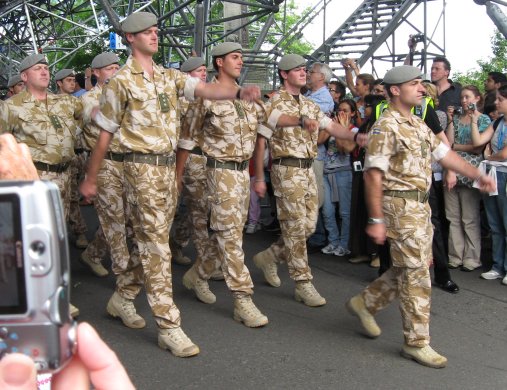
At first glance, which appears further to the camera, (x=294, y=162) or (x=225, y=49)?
(x=294, y=162)

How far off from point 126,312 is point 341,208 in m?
3.27

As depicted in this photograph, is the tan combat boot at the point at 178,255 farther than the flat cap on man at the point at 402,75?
Yes

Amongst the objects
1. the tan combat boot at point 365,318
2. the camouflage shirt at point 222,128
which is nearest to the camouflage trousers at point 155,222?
the camouflage shirt at point 222,128

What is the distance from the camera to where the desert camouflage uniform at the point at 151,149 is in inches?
169

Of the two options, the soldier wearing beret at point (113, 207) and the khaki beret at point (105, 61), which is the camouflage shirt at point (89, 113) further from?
the khaki beret at point (105, 61)

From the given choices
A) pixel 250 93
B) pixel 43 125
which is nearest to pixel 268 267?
pixel 43 125

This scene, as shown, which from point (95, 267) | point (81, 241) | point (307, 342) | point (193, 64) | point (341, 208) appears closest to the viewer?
point (307, 342)

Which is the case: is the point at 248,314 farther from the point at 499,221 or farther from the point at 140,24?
the point at 499,221

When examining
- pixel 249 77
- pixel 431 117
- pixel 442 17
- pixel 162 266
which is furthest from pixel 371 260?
pixel 442 17

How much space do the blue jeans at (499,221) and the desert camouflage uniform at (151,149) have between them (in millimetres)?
3550

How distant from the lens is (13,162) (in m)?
1.35

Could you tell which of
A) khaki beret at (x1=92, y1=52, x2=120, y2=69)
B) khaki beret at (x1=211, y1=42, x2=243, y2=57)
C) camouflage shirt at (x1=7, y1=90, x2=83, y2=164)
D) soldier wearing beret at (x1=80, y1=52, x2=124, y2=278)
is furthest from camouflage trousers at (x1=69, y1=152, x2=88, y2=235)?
khaki beret at (x1=211, y1=42, x2=243, y2=57)

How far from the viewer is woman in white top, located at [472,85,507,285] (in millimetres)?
6445

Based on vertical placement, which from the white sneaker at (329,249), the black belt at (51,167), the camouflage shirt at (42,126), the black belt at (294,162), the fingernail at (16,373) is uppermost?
the camouflage shirt at (42,126)
